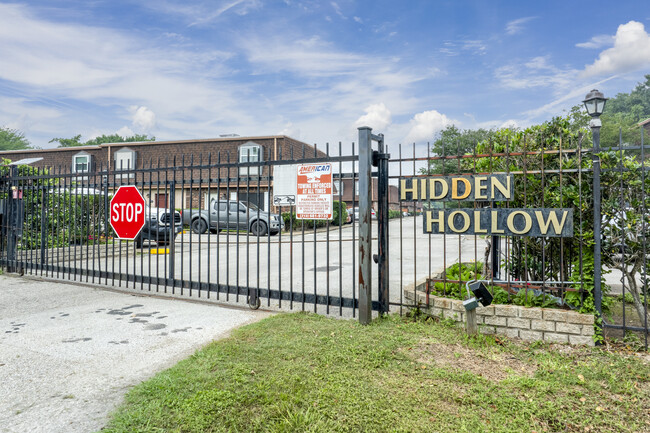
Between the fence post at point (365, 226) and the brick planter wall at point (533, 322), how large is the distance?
3.37ft

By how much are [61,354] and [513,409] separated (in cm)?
437

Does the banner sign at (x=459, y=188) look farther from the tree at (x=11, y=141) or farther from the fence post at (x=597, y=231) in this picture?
the tree at (x=11, y=141)

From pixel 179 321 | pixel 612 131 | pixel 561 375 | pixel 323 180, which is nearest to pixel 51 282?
pixel 179 321

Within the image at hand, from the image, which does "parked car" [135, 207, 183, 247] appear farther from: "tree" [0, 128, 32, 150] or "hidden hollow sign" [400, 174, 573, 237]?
"tree" [0, 128, 32, 150]

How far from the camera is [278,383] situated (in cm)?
337

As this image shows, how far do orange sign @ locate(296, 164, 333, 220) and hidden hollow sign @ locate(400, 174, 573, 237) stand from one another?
992 millimetres

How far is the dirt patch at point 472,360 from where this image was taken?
3693 mm

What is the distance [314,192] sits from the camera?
555cm

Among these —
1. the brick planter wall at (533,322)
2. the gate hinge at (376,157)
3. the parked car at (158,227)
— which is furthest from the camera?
the parked car at (158,227)

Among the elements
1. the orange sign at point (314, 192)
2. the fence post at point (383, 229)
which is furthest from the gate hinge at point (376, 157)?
the orange sign at point (314, 192)

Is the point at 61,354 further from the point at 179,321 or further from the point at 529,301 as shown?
the point at 529,301

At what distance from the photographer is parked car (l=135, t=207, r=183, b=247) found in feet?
22.4

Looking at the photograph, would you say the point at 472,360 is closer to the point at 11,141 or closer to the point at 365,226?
the point at 365,226

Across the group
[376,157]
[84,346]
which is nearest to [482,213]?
[376,157]
